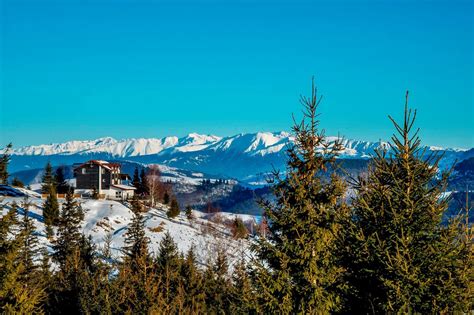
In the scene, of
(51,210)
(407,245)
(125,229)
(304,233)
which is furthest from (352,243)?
(125,229)

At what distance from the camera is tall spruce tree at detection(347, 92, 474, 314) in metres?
8.48

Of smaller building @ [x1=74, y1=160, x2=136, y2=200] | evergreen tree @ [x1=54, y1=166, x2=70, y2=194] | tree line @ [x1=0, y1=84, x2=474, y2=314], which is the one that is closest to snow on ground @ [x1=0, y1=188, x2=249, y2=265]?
evergreen tree @ [x1=54, y1=166, x2=70, y2=194]

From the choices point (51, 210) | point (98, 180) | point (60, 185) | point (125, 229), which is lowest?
point (125, 229)

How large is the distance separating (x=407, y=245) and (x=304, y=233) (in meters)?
4.29

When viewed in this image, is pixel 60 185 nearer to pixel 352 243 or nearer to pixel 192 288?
pixel 192 288

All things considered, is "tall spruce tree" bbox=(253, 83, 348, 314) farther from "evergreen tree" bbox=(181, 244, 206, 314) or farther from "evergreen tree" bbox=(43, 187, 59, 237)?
"evergreen tree" bbox=(43, 187, 59, 237)

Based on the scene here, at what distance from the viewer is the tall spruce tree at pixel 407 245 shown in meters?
8.48

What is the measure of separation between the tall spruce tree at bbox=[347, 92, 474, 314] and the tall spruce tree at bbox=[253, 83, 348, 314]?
7.90 ft

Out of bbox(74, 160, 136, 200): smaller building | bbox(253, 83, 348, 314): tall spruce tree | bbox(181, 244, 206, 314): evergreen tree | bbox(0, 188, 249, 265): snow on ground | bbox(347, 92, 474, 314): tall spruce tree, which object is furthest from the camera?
bbox(74, 160, 136, 200): smaller building

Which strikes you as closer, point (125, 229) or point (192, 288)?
point (192, 288)

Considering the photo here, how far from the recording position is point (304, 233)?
Answer: 507 inches

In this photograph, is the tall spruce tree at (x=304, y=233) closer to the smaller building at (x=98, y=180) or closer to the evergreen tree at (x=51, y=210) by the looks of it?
the evergreen tree at (x=51, y=210)

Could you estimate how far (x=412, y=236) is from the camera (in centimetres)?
891

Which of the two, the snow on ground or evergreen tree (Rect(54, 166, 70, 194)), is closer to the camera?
the snow on ground
